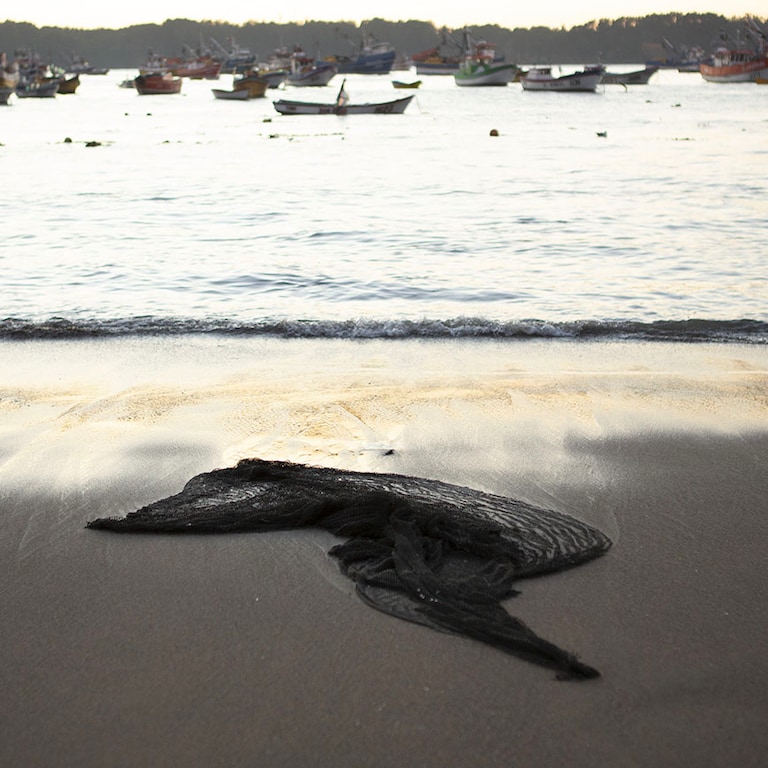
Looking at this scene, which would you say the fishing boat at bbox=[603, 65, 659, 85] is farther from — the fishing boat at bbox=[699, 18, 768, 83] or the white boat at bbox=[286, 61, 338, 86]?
the white boat at bbox=[286, 61, 338, 86]

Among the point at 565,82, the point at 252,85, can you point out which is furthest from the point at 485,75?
the point at 252,85

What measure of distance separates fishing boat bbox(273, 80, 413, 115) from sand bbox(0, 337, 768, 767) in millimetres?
51022

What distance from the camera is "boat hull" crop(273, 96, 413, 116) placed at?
2120 inches

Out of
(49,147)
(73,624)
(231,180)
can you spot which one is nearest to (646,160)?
(231,180)

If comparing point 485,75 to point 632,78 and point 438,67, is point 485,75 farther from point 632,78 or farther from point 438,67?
point 438,67

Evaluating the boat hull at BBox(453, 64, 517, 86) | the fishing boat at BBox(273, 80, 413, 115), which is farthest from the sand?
the boat hull at BBox(453, 64, 517, 86)

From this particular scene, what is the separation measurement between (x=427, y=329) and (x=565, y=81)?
8129cm

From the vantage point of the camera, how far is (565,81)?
82.2 meters

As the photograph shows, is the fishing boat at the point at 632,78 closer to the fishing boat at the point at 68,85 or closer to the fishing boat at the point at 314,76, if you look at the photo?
the fishing boat at the point at 314,76

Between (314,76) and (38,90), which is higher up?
(314,76)

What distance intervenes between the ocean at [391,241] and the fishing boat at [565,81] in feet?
177

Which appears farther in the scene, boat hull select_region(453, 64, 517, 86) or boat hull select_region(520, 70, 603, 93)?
boat hull select_region(453, 64, 517, 86)

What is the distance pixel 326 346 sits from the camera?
696 centimetres

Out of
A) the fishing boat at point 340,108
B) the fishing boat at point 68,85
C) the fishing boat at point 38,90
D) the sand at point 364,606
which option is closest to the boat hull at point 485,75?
the fishing boat at point 68,85
